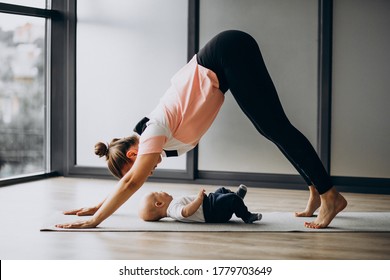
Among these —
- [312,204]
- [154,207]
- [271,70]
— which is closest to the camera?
[154,207]

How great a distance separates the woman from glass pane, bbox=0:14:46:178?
176cm

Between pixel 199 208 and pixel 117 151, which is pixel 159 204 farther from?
pixel 117 151

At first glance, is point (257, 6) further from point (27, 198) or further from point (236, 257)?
point (236, 257)

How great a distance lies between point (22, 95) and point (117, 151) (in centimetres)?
190

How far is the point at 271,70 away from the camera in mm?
4141

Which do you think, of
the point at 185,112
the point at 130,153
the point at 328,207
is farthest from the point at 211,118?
the point at 328,207

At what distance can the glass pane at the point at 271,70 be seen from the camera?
4.07 metres

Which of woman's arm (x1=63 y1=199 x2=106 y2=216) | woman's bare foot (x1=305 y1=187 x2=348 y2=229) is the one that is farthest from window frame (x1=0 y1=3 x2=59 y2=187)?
woman's bare foot (x1=305 y1=187 x2=348 y2=229)

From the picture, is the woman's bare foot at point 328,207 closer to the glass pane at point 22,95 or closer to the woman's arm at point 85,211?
the woman's arm at point 85,211

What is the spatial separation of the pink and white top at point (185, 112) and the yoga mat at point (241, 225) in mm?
363

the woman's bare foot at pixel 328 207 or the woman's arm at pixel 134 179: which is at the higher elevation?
the woman's arm at pixel 134 179

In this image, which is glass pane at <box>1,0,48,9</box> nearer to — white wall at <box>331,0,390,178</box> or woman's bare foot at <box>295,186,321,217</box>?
white wall at <box>331,0,390,178</box>

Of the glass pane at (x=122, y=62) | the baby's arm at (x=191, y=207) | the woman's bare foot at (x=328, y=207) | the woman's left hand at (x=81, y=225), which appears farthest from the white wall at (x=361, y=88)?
the woman's left hand at (x=81, y=225)

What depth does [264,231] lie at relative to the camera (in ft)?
8.70
